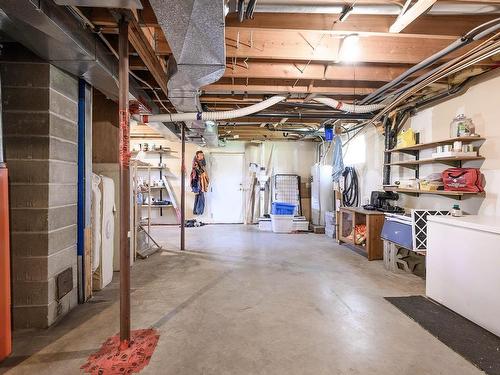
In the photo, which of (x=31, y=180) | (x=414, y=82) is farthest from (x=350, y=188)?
(x=31, y=180)

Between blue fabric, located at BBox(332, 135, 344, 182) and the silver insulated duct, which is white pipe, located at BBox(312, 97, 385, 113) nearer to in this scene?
blue fabric, located at BBox(332, 135, 344, 182)

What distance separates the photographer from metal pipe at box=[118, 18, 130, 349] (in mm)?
1738

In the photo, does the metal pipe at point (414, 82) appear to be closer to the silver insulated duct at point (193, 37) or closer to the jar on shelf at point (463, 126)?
the jar on shelf at point (463, 126)

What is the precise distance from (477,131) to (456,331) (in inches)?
79.7

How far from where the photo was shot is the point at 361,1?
5.60 feet

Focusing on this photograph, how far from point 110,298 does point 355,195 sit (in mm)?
4471

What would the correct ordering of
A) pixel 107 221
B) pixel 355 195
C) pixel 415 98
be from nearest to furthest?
pixel 107 221, pixel 415 98, pixel 355 195

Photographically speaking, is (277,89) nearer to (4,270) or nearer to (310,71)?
(310,71)

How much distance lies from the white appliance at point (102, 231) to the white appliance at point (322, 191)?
14.4 ft

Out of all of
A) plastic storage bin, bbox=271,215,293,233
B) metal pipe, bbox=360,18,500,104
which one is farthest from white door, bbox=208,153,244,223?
metal pipe, bbox=360,18,500,104

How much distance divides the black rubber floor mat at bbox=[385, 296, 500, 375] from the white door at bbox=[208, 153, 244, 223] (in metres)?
5.08

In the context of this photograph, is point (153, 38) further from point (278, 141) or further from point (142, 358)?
point (278, 141)

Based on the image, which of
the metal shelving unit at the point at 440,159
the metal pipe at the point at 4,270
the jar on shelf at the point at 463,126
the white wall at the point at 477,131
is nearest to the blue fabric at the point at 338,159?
the white wall at the point at 477,131

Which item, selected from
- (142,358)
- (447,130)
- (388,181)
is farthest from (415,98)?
(142,358)
